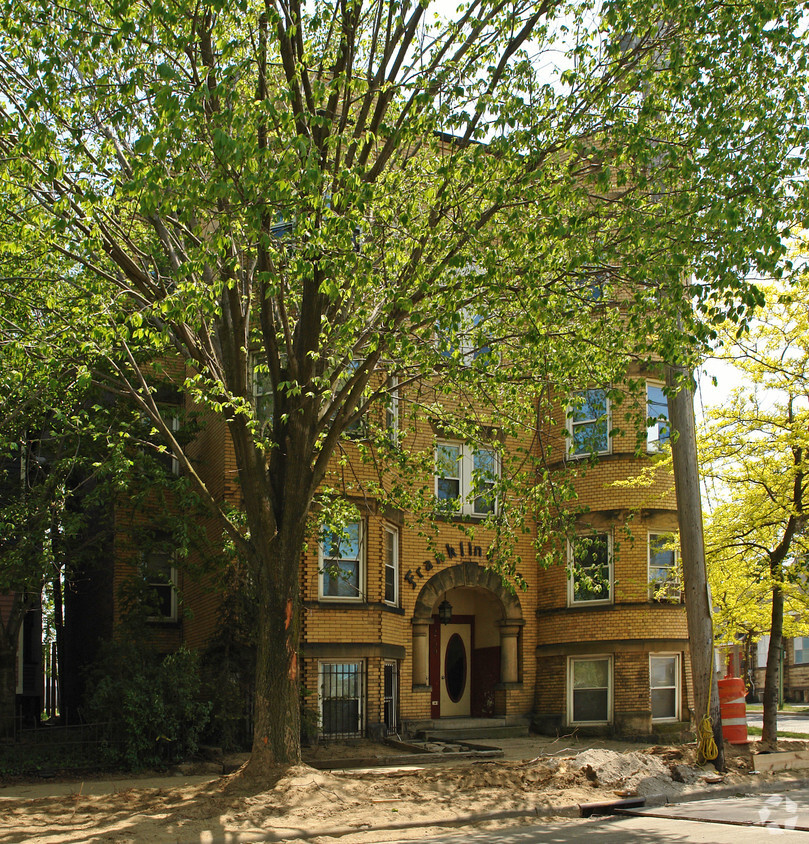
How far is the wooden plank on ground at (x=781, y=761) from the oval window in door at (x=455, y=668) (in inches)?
326

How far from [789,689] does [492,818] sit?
49708 mm

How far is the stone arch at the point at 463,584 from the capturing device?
822 inches

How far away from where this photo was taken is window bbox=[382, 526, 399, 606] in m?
20.3

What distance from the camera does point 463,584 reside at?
21.3m

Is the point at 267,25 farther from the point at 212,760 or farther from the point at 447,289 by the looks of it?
the point at 212,760

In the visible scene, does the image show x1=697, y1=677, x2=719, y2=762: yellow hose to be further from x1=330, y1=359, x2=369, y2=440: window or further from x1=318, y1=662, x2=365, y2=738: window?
x1=318, y1=662, x2=365, y2=738: window

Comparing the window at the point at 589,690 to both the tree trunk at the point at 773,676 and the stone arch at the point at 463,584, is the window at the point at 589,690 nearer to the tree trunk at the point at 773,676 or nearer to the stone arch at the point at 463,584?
the stone arch at the point at 463,584

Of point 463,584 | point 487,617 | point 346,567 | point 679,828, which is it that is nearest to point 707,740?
point 679,828

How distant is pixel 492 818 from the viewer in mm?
10969

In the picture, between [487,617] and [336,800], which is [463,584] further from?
[336,800]

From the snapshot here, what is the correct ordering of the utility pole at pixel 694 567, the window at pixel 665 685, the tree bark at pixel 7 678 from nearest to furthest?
the utility pole at pixel 694 567 → the tree bark at pixel 7 678 → the window at pixel 665 685

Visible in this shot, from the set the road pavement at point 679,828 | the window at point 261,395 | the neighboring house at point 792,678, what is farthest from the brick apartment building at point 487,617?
the neighboring house at point 792,678

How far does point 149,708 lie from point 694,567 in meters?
8.69

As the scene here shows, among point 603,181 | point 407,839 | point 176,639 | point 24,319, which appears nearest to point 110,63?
point 24,319
